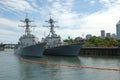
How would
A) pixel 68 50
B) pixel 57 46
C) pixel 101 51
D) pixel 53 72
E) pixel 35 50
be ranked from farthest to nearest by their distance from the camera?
pixel 101 51 < pixel 57 46 < pixel 68 50 < pixel 35 50 < pixel 53 72

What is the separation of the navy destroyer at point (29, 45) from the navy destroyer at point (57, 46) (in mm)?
4661

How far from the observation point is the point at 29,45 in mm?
80188

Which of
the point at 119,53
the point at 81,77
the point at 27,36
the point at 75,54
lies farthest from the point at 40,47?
the point at 81,77

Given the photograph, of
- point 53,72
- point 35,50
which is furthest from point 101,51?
point 53,72

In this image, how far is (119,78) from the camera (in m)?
30.9

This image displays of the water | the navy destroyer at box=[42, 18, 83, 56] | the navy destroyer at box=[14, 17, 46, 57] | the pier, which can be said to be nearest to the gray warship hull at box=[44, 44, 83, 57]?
the navy destroyer at box=[42, 18, 83, 56]

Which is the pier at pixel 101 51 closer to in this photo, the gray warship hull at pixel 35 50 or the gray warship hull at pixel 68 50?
the gray warship hull at pixel 68 50

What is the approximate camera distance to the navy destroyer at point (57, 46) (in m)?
80.4

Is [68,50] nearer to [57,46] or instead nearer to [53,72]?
[57,46]

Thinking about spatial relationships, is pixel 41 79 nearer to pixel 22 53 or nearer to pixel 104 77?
pixel 104 77

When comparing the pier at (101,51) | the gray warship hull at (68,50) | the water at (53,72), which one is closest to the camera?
the water at (53,72)

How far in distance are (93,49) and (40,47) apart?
25425 mm

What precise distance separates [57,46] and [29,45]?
9.09 meters

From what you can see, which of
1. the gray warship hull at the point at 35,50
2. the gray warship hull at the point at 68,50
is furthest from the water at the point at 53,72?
the gray warship hull at the point at 68,50
